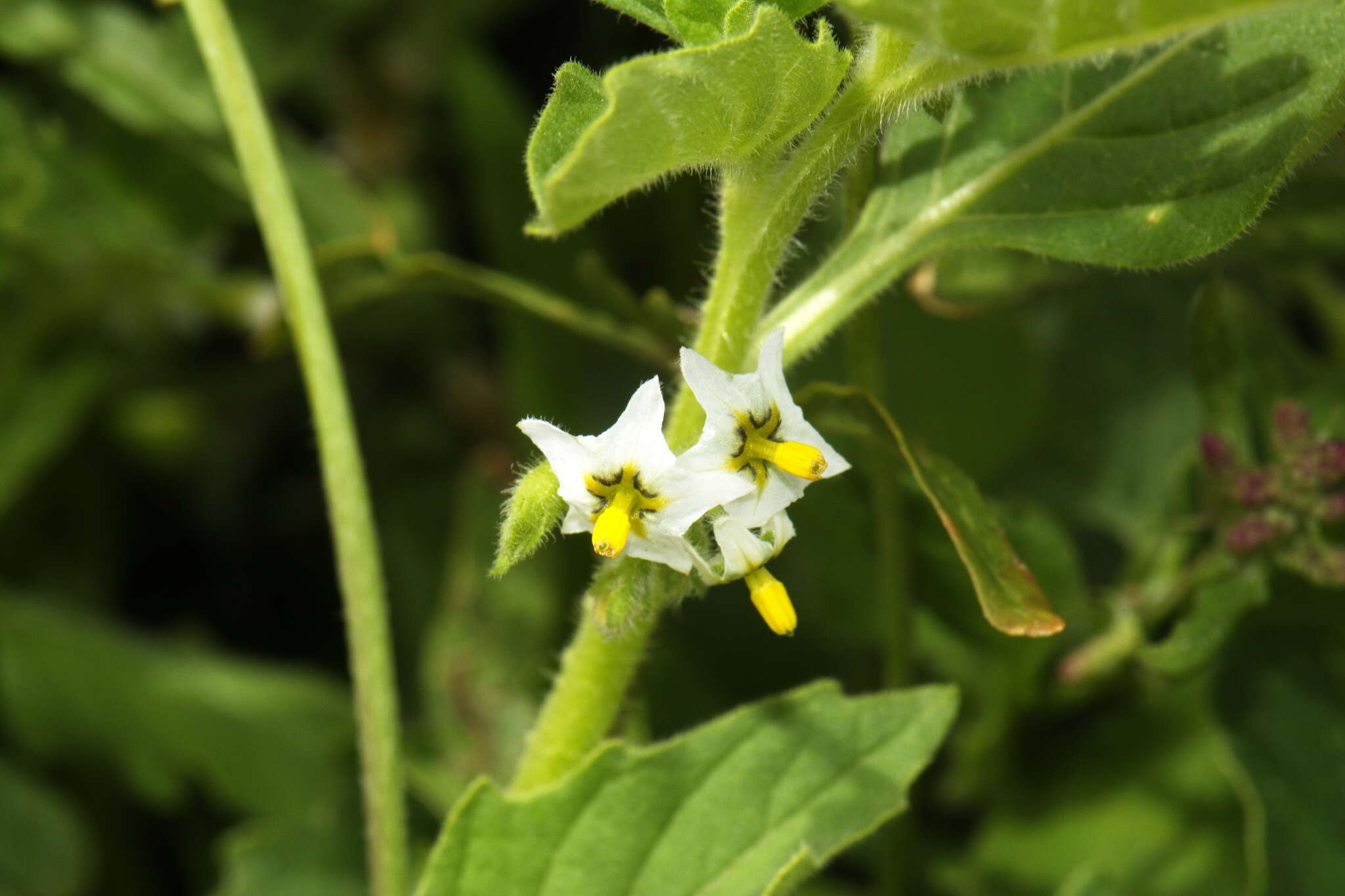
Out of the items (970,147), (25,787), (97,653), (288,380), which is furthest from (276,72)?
(970,147)

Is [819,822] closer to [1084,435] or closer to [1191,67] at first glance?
[1191,67]

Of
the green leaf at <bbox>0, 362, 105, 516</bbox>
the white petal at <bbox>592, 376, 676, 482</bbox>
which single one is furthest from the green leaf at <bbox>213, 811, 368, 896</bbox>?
the white petal at <bbox>592, 376, 676, 482</bbox>

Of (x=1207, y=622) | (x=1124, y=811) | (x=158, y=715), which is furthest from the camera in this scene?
(x=158, y=715)

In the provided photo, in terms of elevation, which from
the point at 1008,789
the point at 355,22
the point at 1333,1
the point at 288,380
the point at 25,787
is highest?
the point at 355,22

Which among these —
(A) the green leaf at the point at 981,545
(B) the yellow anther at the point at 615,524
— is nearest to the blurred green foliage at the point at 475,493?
(A) the green leaf at the point at 981,545

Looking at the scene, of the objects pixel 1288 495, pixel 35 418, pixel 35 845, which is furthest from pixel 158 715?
pixel 1288 495

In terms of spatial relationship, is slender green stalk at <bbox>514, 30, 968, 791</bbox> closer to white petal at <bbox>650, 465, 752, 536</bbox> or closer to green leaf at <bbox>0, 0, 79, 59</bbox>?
white petal at <bbox>650, 465, 752, 536</bbox>

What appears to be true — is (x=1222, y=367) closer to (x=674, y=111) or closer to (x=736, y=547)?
(x=736, y=547)
